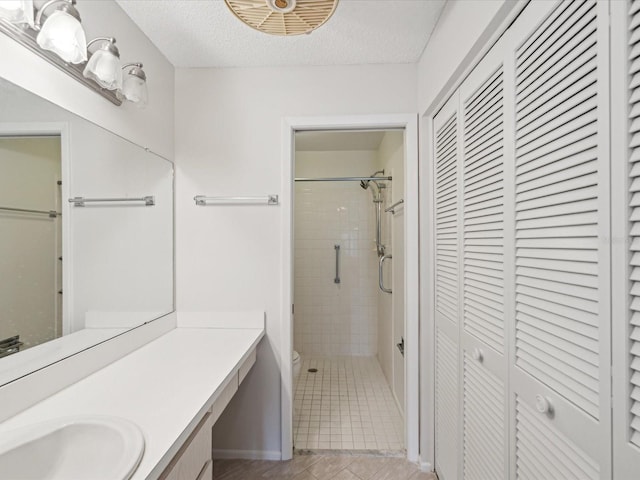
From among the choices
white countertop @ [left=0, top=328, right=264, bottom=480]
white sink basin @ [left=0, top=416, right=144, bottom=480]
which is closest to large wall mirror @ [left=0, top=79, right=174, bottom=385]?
white countertop @ [left=0, top=328, right=264, bottom=480]

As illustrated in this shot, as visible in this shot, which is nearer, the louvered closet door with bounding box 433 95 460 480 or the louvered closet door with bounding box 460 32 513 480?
the louvered closet door with bounding box 460 32 513 480

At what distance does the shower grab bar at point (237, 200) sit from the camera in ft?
6.28

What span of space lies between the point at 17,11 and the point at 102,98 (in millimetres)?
490

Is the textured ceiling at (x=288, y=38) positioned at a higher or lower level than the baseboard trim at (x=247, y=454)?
higher

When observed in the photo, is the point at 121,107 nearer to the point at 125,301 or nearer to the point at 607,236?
the point at 125,301

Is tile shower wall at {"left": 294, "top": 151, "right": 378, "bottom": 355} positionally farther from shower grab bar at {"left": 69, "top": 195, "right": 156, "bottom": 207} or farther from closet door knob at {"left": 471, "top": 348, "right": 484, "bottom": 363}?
closet door knob at {"left": 471, "top": 348, "right": 484, "bottom": 363}

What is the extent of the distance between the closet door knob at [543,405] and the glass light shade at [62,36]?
180 centimetres

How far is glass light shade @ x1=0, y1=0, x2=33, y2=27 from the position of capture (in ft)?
2.93

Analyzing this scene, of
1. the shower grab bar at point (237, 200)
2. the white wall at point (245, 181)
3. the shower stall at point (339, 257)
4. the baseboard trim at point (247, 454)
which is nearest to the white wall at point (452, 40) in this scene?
the white wall at point (245, 181)

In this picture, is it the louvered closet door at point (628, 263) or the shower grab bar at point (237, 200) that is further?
the shower grab bar at point (237, 200)

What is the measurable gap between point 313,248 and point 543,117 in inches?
118

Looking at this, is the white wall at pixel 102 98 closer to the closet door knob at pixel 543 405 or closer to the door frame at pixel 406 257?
the door frame at pixel 406 257

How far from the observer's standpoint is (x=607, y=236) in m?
0.65

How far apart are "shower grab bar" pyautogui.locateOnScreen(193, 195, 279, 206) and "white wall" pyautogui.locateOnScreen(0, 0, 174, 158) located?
0.34 meters
